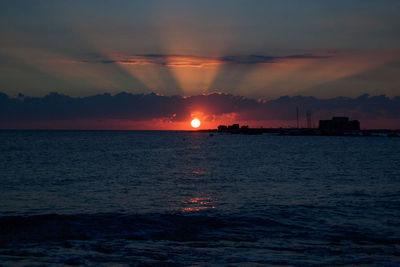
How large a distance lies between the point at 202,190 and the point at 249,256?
53.8ft

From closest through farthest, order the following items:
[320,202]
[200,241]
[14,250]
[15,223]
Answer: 1. [14,250]
2. [200,241]
3. [15,223]
4. [320,202]

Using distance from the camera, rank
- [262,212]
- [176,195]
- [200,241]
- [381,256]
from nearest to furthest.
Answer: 1. [381,256]
2. [200,241]
3. [262,212]
4. [176,195]

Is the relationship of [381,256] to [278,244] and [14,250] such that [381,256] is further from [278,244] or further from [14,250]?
[14,250]

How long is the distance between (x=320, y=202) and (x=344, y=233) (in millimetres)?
7501

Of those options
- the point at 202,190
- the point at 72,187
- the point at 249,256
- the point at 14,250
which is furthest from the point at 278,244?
the point at 72,187

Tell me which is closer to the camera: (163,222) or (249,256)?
(249,256)

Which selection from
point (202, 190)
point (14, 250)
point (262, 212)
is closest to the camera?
point (14, 250)

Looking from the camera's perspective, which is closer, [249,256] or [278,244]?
[249,256]

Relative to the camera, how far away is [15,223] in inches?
718

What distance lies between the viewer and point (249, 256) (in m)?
13.2

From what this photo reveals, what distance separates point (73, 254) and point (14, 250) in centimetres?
241

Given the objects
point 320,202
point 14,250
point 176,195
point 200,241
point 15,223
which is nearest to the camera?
point 14,250

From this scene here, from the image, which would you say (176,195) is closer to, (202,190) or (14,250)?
(202,190)

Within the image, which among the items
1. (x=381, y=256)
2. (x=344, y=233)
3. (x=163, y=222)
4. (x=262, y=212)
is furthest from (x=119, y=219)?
(x=381, y=256)
